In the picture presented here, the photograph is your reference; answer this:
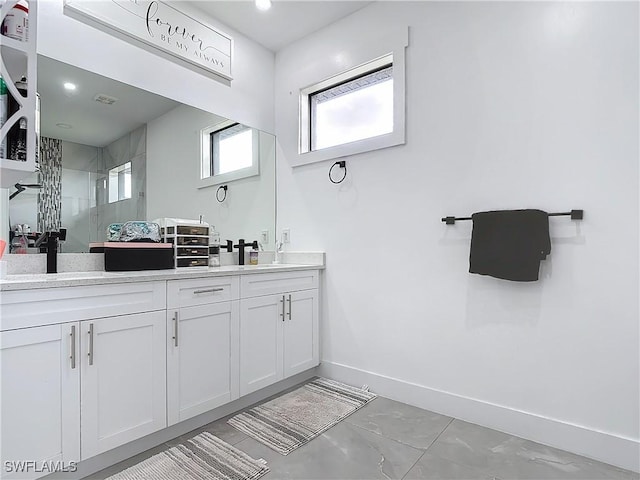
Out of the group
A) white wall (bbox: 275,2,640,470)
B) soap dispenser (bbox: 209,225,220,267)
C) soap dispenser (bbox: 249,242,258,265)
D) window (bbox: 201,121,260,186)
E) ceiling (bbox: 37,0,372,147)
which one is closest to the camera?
white wall (bbox: 275,2,640,470)

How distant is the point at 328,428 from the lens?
2109 mm

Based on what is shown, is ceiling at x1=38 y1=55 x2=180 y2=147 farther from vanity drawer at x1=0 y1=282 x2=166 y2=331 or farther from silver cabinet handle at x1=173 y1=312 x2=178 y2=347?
silver cabinet handle at x1=173 y1=312 x2=178 y2=347

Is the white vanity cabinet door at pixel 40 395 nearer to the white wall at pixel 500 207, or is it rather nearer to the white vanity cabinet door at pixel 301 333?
the white vanity cabinet door at pixel 301 333

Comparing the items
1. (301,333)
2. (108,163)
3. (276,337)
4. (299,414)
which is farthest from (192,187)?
(299,414)

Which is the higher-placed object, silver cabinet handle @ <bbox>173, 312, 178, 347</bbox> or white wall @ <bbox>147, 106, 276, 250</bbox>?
white wall @ <bbox>147, 106, 276, 250</bbox>

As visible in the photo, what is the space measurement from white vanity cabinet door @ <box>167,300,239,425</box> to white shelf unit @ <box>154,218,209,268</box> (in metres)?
0.46

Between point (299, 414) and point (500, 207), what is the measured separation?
5.74ft

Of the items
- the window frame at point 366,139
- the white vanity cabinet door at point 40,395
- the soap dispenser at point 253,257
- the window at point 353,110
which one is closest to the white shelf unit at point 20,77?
the white vanity cabinet door at point 40,395

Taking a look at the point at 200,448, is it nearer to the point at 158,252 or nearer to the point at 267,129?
the point at 158,252

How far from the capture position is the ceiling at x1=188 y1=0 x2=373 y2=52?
2.69 meters

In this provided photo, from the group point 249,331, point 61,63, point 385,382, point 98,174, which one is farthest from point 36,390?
point 385,382

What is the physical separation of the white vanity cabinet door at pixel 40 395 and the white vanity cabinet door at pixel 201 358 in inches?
17.3

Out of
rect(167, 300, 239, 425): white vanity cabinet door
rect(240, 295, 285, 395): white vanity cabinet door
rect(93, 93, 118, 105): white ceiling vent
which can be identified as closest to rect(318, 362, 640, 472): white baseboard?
rect(240, 295, 285, 395): white vanity cabinet door

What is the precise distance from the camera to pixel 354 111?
116 inches
